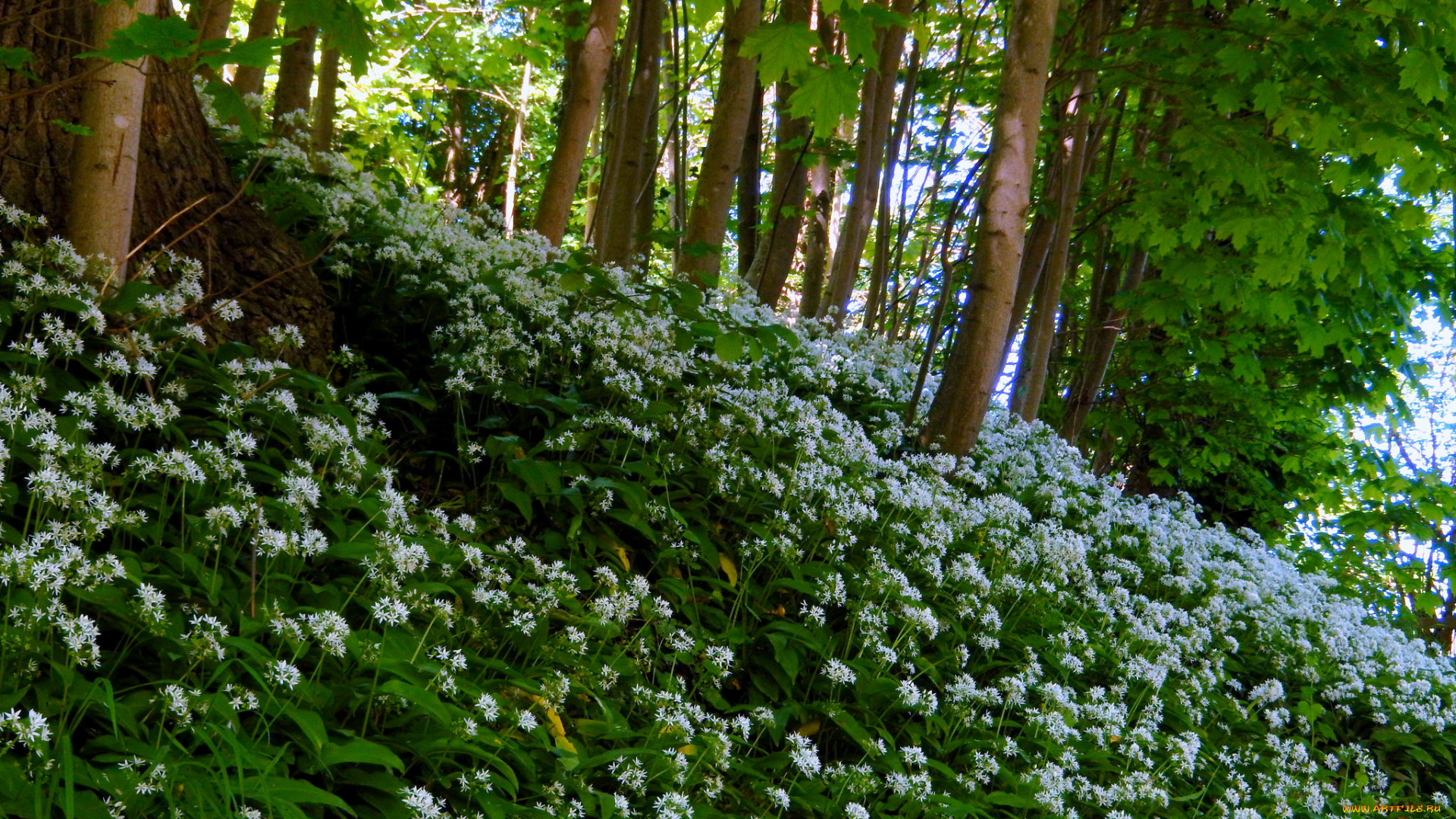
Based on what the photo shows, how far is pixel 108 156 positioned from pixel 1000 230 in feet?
14.3

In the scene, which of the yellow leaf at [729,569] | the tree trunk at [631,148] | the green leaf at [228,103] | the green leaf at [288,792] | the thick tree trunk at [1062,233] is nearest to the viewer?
the green leaf at [288,792]

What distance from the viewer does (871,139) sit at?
755 centimetres

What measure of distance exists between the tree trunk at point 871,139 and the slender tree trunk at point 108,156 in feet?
17.4

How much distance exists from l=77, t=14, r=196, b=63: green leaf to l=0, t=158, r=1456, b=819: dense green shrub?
3.09 feet

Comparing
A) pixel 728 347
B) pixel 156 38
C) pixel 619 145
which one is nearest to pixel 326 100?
pixel 619 145

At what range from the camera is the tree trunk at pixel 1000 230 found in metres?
5.50

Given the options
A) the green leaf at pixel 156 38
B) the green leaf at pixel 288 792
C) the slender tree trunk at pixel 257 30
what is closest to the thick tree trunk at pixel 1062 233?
the slender tree trunk at pixel 257 30

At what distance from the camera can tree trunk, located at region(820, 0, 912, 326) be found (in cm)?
751

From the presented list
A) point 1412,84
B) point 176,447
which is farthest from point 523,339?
point 1412,84

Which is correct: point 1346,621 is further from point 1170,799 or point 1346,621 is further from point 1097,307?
point 1097,307

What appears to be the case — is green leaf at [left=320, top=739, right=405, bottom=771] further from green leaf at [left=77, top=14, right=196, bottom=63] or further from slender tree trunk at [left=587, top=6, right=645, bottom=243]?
slender tree trunk at [left=587, top=6, right=645, bottom=243]

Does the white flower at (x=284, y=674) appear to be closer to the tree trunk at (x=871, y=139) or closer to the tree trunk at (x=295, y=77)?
the tree trunk at (x=295, y=77)

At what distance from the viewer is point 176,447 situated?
2863 mm

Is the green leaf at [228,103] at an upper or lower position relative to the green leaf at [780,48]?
lower
